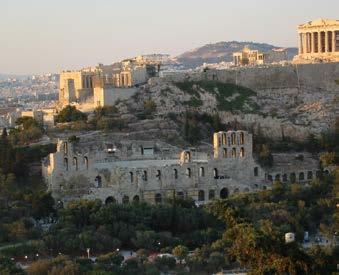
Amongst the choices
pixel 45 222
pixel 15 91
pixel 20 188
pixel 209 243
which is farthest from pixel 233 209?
pixel 15 91

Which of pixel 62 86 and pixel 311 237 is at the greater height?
pixel 62 86

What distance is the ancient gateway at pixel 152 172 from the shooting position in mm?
42750

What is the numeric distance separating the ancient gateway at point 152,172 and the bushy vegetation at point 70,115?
5.61 metres

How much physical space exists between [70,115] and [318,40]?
2442 centimetres

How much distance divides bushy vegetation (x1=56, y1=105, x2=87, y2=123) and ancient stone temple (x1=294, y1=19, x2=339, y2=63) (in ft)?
65.3

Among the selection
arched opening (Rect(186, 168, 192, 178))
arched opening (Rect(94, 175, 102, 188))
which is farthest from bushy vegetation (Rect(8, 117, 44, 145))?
arched opening (Rect(186, 168, 192, 178))

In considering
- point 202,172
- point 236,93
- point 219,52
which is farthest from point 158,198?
point 219,52

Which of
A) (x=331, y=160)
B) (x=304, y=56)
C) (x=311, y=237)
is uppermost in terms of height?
(x=304, y=56)

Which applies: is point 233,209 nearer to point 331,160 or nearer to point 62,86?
point 331,160

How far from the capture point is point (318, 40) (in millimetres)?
71312

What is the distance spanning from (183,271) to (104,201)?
37.7 feet

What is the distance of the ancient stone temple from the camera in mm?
69625

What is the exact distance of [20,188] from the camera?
43375 mm

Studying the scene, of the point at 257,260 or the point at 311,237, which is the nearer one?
the point at 257,260
